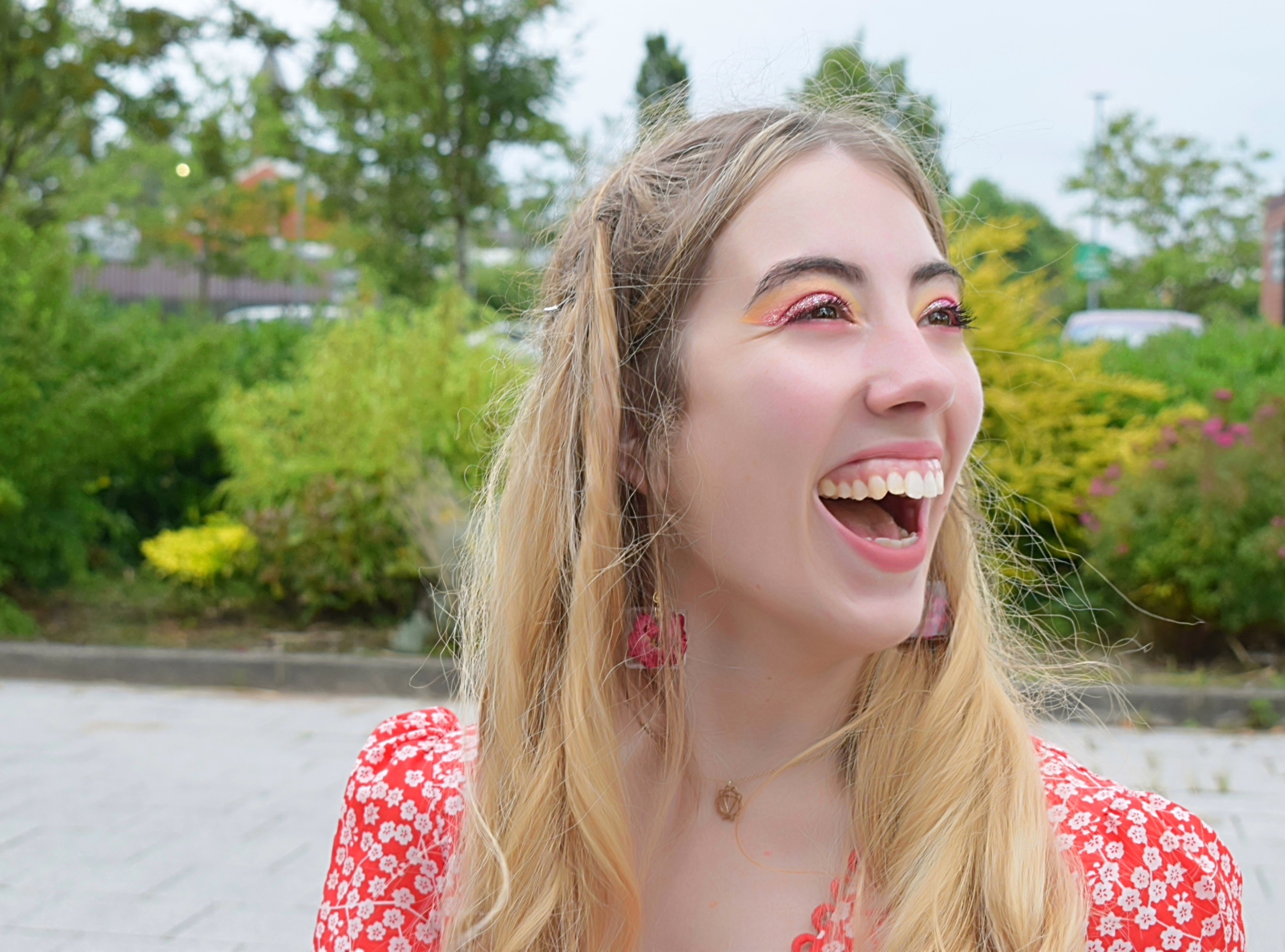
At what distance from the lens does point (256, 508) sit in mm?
7500

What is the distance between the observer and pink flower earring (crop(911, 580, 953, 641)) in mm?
1436

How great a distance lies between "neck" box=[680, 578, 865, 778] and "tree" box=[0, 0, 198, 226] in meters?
8.54

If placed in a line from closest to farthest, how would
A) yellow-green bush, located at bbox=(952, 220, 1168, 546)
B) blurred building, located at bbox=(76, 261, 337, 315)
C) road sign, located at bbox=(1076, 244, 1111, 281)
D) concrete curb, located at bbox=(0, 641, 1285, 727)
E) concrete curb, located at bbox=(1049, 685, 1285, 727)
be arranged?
concrete curb, located at bbox=(1049, 685, 1285, 727) → concrete curb, located at bbox=(0, 641, 1285, 727) → yellow-green bush, located at bbox=(952, 220, 1168, 546) → road sign, located at bbox=(1076, 244, 1111, 281) → blurred building, located at bbox=(76, 261, 337, 315)

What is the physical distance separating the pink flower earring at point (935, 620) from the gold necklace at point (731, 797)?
24 centimetres

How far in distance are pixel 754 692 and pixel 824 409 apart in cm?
35

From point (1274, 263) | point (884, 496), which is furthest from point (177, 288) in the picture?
point (884, 496)

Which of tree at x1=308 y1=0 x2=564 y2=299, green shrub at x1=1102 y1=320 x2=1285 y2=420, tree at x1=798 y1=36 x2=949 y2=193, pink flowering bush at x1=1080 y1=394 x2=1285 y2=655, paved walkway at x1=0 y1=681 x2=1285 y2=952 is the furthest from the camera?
tree at x1=308 y1=0 x2=564 y2=299

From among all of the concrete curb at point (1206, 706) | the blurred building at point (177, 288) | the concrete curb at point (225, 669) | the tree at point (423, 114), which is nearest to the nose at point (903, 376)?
the concrete curb at point (1206, 706)

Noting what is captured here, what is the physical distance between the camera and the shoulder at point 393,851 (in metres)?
1.38

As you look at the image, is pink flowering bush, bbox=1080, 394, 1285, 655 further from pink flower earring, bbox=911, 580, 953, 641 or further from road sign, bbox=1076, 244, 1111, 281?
road sign, bbox=1076, 244, 1111, 281

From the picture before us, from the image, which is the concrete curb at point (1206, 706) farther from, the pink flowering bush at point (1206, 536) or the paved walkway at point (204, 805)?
the pink flowering bush at point (1206, 536)

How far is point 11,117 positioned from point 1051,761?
9.27 m

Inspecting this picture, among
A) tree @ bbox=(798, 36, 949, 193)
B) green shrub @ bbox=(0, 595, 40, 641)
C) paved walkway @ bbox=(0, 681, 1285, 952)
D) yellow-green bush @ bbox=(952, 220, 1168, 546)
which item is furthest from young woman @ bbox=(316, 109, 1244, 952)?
green shrub @ bbox=(0, 595, 40, 641)

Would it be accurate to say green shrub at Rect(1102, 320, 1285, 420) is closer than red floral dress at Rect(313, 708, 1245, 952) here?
No
